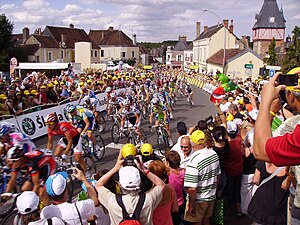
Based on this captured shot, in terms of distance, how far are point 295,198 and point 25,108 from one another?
11.7 m

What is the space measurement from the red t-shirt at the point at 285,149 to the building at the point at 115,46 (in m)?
77.0

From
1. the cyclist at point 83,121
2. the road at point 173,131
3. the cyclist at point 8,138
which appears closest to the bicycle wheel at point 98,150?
the road at point 173,131

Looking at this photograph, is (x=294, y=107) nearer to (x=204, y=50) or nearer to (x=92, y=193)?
(x=92, y=193)

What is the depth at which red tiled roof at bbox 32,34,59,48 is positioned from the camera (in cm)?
6097

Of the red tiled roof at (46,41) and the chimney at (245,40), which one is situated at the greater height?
the chimney at (245,40)

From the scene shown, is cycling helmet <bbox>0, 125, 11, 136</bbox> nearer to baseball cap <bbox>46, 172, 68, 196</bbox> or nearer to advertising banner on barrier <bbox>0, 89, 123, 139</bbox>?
baseball cap <bbox>46, 172, 68, 196</bbox>

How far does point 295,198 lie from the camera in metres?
3.03

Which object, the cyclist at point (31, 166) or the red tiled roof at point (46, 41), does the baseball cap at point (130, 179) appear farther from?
the red tiled roof at point (46, 41)

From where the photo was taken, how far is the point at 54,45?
2495 inches

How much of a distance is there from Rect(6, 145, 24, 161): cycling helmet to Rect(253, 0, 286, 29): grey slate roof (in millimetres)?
78054

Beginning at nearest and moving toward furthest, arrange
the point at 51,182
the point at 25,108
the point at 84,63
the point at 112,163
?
the point at 51,182 < the point at 112,163 < the point at 25,108 < the point at 84,63

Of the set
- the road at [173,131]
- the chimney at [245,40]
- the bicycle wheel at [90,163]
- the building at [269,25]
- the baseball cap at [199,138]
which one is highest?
the building at [269,25]

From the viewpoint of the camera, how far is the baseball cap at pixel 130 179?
3114 millimetres

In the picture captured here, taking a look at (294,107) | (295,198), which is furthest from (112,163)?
(294,107)
